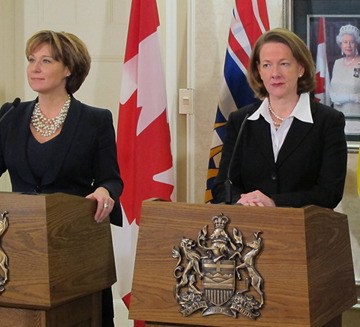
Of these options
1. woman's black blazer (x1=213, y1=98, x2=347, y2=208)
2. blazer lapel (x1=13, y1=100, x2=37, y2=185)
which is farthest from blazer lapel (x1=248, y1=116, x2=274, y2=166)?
blazer lapel (x1=13, y1=100, x2=37, y2=185)

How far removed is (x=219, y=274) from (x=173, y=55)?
241cm

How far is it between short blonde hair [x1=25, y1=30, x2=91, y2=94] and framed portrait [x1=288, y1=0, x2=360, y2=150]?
4.98 feet

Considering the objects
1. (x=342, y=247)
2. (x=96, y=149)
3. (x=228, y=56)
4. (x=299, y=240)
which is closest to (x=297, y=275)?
(x=299, y=240)

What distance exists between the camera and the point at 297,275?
276 centimetres

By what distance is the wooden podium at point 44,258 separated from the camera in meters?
2.98

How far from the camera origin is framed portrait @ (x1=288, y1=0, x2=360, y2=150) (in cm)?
470

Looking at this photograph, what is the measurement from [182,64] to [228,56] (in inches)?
17.4

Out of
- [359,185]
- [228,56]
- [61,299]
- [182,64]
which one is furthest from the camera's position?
[182,64]

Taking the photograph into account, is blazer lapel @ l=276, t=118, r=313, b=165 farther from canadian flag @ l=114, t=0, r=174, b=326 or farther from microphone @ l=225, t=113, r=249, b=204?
canadian flag @ l=114, t=0, r=174, b=326

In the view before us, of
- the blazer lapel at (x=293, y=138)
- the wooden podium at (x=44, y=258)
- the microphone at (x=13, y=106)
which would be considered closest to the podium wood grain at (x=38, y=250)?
the wooden podium at (x=44, y=258)

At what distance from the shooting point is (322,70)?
4750mm

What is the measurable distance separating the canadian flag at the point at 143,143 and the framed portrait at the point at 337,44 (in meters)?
0.77

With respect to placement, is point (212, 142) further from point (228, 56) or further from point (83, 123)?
point (83, 123)

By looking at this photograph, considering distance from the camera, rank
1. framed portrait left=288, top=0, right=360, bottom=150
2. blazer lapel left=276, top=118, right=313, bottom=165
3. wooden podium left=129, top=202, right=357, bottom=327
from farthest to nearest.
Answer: framed portrait left=288, top=0, right=360, bottom=150
blazer lapel left=276, top=118, right=313, bottom=165
wooden podium left=129, top=202, right=357, bottom=327
